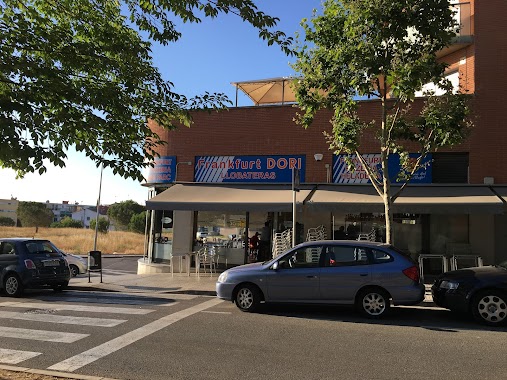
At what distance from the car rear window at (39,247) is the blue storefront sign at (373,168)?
29.8ft

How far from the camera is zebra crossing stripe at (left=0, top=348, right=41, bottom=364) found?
18.9 feet

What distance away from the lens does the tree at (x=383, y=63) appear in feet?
34.1

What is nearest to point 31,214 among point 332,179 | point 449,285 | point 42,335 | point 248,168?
point 248,168

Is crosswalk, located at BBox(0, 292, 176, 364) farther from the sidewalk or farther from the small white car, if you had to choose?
the small white car

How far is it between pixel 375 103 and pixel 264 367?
37.7 feet

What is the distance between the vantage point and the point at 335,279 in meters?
8.66

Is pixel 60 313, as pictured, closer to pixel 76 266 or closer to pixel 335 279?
pixel 335 279

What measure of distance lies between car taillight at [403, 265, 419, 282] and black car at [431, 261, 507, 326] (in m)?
0.59

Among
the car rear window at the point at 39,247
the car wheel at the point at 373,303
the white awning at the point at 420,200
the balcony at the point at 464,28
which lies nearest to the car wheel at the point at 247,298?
the car wheel at the point at 373,303

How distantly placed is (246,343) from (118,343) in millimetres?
1899

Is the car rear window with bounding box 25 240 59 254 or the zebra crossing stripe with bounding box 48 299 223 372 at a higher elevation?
the car rear window with bounding box 25 240 59 254

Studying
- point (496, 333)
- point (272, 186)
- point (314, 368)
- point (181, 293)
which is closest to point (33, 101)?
point (314, 368)

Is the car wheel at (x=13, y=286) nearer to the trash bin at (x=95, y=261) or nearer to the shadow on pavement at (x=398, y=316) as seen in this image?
the trash bin at (x=95, y=261)

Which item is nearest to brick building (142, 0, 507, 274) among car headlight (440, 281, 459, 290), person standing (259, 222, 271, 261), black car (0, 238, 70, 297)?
person standing (259, 222, 271, 261)
